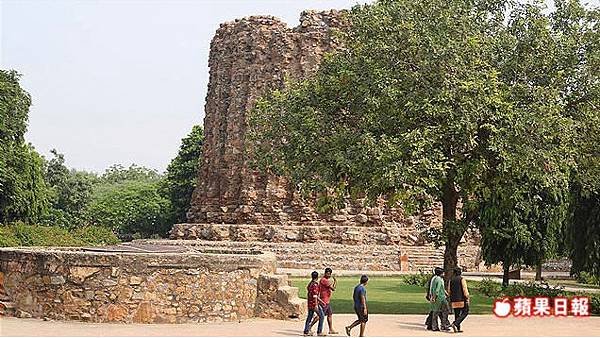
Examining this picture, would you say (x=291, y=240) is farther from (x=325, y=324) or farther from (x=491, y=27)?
(x=325, y=324)

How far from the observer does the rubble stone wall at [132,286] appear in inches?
510

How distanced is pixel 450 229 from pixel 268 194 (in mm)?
18695

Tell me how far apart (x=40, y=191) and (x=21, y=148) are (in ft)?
6.93

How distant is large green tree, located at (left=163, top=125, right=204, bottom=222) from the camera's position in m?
48.1

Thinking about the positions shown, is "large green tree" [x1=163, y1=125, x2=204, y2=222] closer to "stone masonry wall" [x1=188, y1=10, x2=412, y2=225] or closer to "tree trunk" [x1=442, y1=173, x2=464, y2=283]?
"stone masonry wall" [x1=188, y1=10, x2=412, y2=225]

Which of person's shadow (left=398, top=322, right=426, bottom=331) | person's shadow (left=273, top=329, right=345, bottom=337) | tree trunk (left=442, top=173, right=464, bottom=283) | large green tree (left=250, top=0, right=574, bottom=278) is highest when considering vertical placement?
large green tree (left=250, top=0, right=574, bottom=278)

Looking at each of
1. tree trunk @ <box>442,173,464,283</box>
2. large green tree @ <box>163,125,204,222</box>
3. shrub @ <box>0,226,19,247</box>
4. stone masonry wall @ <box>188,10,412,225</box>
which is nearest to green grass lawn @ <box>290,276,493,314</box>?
tree trunk @ <box>442,173,464,283</box>

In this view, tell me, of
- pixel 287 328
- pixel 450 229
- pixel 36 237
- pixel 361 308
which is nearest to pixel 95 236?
pixel 36 237

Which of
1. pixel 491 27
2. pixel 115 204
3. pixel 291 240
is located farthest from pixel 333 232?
pixel 115 204

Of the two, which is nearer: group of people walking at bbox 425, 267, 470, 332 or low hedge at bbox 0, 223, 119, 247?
group of people walking at bbox 425, 267, 470, 332

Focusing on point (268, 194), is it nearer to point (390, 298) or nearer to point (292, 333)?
point (390, 298)

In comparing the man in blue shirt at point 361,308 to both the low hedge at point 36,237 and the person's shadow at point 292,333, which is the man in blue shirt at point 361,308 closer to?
the person's shadow at point 292,333

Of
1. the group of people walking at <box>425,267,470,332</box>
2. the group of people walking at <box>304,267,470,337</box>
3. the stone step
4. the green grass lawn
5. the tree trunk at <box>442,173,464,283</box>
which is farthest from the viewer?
the stone step

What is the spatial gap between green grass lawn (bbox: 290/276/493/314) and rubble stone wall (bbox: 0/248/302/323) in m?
3.84
